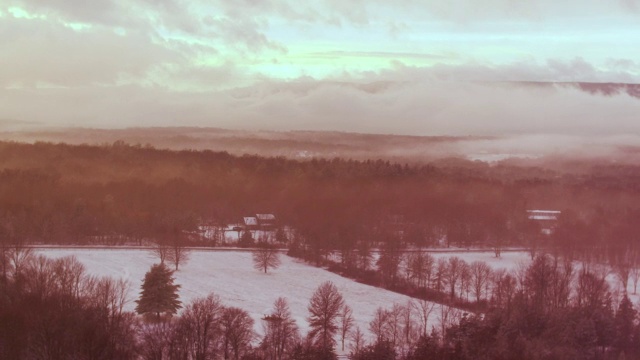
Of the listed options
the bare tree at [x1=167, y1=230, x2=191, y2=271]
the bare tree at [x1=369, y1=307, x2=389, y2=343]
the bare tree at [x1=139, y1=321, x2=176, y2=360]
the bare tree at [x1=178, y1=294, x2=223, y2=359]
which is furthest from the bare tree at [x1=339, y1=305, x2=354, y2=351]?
the bare tree at [x1=167, y1=230, x2=191, y2=271]

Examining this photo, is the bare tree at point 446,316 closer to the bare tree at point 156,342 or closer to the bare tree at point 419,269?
the bare tree at point 419,269

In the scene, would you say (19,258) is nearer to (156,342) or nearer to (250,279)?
(250,279)

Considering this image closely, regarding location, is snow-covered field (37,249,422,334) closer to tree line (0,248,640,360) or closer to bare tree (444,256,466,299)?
tree line (0,248,640,360)

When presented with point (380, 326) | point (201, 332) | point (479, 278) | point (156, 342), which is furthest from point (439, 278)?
point (156, 342)

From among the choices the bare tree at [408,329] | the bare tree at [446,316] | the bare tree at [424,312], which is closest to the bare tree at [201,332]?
the bare tree at [408,329]

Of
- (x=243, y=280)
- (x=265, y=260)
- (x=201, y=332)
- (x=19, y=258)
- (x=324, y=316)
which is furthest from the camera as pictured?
(x=265, y=260)

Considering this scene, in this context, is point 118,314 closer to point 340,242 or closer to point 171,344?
point 171,344

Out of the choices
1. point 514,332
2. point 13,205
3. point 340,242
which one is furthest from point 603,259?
point 13,205
